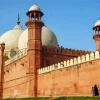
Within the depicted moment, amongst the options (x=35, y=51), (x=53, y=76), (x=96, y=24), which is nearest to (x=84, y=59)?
(x=53, y=76)

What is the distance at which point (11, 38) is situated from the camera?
30.1 m

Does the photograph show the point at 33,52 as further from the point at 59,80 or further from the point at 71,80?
the point at 71,80

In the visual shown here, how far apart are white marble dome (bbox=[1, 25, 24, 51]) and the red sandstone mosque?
8.50 feet

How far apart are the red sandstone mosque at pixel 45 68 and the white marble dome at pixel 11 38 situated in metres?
2.59

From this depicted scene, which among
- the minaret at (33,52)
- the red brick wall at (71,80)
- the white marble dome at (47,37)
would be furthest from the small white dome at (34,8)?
the red brick wall at (71,80)

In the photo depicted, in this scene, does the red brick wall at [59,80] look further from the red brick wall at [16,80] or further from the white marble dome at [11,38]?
the white marble dome at [11,38]

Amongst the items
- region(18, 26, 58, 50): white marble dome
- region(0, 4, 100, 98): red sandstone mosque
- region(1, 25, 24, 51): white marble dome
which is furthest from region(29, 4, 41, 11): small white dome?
region(1, 25, 24, 51): white marble dome

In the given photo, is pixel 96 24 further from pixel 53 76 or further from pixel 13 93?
pixel 13 93

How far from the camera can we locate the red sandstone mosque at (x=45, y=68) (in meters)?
14.6

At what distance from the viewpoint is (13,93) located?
2322 cm

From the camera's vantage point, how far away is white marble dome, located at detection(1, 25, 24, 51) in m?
29.4

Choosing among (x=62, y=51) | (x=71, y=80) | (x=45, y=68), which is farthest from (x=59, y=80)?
(x=62, y=51)

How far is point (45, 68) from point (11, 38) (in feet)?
41.6

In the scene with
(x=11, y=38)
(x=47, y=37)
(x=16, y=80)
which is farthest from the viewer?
(x=11, y=38)
